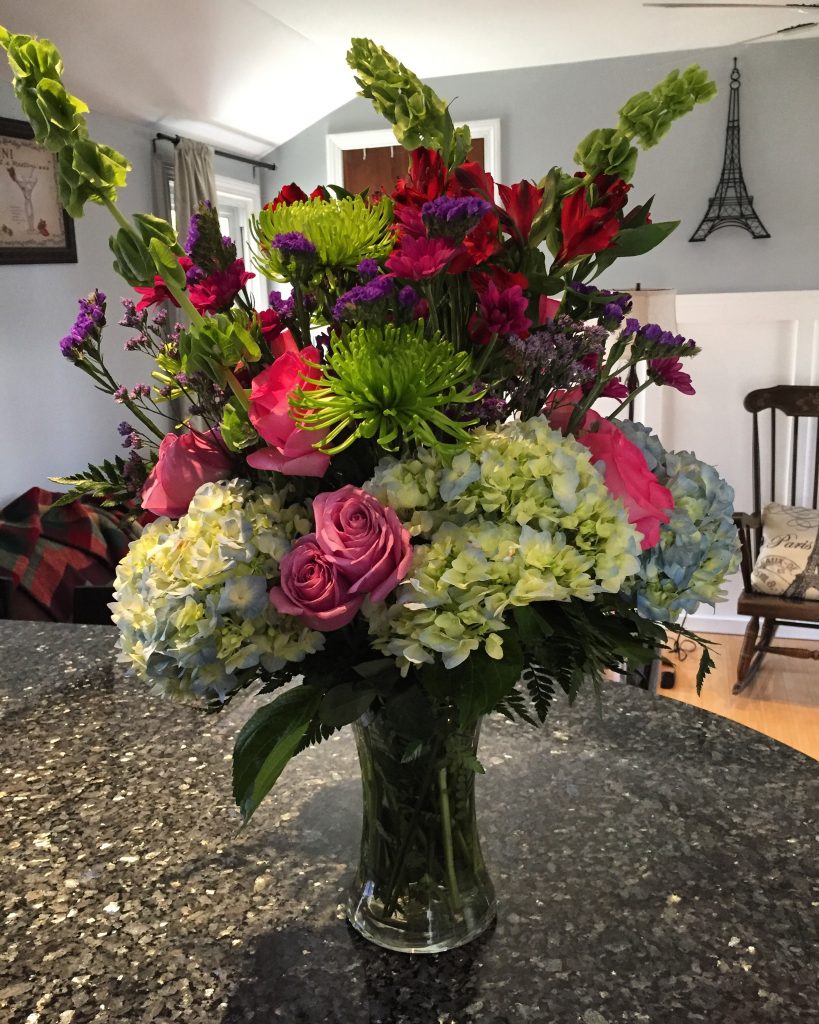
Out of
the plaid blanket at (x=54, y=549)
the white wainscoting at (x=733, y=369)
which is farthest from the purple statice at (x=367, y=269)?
the white wainscoting at (x=733, y=369)

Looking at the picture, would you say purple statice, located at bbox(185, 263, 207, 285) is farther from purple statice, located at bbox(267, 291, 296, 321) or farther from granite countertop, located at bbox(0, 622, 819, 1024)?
granite countertop, located at bbox(0, 622, 819, 1024)

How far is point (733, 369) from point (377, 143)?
1.89m

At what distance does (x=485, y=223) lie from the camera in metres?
0.62

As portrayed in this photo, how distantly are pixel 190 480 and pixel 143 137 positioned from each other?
3.25 m

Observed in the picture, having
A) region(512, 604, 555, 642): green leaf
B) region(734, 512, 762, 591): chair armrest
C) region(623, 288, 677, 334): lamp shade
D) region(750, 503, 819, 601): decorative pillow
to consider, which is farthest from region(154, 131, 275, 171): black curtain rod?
region(512, 604, 555, 642): green leaf

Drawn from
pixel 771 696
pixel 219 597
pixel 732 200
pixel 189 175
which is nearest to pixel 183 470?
pixel 219 597

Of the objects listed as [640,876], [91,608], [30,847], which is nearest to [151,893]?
[30,847]

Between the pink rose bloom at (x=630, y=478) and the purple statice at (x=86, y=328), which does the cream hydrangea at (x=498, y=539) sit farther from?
the purple statice at (x=86, y=328)

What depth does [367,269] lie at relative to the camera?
0.61m

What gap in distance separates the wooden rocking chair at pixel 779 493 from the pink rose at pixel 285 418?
2.95 m

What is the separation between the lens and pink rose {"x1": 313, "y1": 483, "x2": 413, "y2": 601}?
59cm

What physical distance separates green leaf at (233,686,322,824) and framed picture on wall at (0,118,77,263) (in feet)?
8.78

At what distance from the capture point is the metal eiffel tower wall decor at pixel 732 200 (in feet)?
12.5

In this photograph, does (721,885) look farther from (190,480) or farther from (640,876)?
(190,480)
